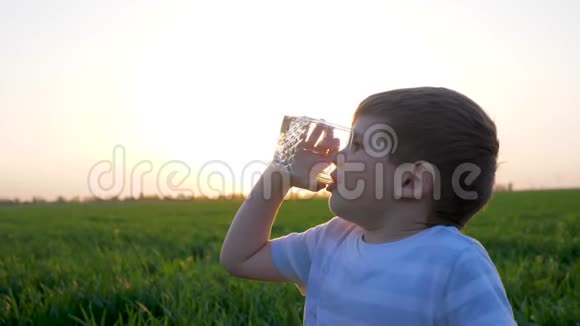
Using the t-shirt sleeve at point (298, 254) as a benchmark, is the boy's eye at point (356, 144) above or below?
above

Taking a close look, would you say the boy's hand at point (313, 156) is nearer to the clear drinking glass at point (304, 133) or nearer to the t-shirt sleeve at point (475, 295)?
the clear drinking glass at point (304, 133)

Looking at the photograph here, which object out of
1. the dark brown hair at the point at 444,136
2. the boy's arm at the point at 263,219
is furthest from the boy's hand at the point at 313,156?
the dark brown hair at the point at 444,136

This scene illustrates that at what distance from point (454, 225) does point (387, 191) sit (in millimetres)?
199

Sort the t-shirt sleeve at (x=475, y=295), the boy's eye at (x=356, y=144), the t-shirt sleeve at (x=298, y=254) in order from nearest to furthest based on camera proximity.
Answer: the t-shirt sleeve at (x=475, y=295), the boy's eye at (x=356, y=144), the t-shirt sleeve at (x=298, y=254)

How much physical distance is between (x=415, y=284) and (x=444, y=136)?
0.35 meters

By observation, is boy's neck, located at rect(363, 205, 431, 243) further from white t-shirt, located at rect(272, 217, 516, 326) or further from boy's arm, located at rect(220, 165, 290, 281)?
boy's arm, located at rect(220, 165, 290, 281)

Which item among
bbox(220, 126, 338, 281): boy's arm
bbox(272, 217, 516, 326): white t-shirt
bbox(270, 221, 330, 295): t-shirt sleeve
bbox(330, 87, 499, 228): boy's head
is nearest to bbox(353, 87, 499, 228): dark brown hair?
bbox(330, 87, 499, 228): boy's head

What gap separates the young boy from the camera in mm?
1363

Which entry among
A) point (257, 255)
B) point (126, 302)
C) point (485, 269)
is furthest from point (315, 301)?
point (126, 302)

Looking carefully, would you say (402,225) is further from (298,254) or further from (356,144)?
(298,254)

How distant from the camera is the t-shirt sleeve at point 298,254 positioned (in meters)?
1.74

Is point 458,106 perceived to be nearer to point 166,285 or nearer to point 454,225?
point 454,225

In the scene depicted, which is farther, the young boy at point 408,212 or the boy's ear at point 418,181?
the boy's ear at point 418,181

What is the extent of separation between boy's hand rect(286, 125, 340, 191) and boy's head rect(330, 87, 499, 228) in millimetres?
52
